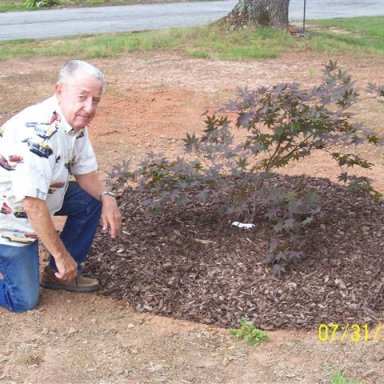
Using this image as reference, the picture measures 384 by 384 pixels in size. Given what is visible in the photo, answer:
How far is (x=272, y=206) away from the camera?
435 cm

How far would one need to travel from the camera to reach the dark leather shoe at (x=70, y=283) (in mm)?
4031

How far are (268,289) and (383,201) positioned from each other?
4.81 ft

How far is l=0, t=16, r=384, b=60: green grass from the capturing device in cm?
1010

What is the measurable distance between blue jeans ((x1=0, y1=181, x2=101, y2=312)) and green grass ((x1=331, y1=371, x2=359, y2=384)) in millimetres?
1512

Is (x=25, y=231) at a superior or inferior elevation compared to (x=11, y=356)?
superior

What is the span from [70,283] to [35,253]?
32 centimetres

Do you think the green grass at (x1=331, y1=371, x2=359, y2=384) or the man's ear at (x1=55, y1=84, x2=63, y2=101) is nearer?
the green grass at (x1=331, y1=371, x2=359, y2=384)

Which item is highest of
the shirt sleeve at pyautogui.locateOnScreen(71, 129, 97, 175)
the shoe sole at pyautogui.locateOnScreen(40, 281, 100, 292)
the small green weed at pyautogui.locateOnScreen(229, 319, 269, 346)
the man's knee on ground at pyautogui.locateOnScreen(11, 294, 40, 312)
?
the shirt sleeve at pyautogui.locateOnScreen(71, 129, 97, 175)

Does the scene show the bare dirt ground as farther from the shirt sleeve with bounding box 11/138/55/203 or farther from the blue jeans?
the shirt sleeve with bounding box 11/138/55/203

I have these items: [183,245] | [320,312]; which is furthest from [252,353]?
[183,245]

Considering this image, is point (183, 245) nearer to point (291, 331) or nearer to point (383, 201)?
point (291, 331)
